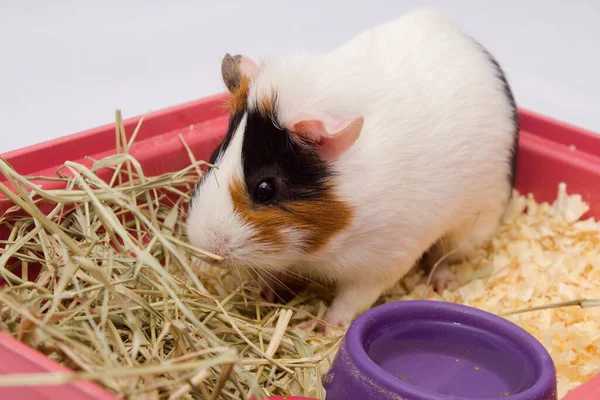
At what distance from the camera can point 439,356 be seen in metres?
1.39

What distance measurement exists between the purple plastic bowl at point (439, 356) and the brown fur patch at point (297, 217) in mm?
229

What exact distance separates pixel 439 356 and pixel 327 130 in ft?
1.75

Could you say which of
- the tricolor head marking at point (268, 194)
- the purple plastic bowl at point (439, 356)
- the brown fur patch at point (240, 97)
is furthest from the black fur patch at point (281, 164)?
the purple plastic bowl at point (439, 356)

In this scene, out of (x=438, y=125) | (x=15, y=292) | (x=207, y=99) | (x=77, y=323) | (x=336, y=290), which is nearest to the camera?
(x=77, y=323)

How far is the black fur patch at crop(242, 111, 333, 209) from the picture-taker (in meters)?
1.47

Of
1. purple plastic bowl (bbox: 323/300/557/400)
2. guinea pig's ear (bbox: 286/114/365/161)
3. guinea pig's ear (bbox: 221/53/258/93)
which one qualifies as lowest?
purple plastic bowl (bbox: 323/300/557/400)

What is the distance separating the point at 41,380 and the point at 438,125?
3.90 ft

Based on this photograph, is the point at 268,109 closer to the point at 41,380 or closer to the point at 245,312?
the point at 245,312

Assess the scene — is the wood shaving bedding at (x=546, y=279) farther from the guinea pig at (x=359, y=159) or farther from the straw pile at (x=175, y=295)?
the guinea pig at (x=359, y=159)

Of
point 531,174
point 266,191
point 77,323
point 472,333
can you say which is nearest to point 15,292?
point 77,323

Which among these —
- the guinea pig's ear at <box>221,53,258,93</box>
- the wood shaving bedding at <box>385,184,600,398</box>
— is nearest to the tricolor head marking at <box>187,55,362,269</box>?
the guinea pig's ear at <box>221,53,258,93</box>

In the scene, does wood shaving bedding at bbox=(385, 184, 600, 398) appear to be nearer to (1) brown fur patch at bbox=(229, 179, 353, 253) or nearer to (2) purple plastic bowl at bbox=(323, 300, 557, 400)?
(2) purple plastic bowl at bbox=(323, 300, 557, 400)

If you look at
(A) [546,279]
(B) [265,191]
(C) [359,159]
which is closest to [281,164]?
(B) [265,191]

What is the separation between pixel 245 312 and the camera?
175 centimetres
